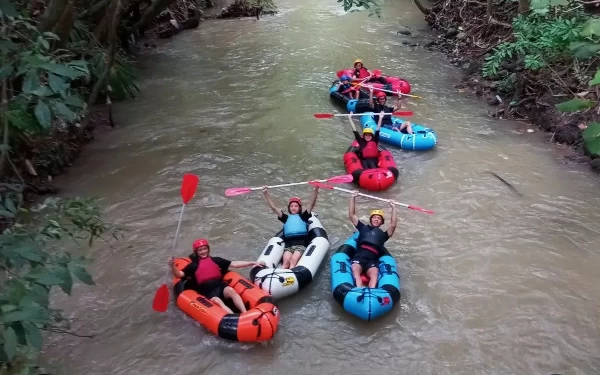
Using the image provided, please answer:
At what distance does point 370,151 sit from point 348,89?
2.56m

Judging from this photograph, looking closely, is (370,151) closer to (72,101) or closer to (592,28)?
(592,28)

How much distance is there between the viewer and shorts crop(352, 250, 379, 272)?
17.3 ft

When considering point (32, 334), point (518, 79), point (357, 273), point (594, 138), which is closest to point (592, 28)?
point (594, 138)

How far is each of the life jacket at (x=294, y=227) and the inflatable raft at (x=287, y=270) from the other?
6 centimetres

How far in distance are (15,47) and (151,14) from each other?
8.61 metres

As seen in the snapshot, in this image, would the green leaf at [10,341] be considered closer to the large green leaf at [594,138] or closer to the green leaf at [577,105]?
the large green leaf at [594,138]

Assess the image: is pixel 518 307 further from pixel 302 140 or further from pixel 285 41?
pixel 285 41

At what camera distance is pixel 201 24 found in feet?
49.5

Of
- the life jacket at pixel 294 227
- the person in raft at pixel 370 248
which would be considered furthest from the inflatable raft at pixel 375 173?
the life jacket at pixel 294 227

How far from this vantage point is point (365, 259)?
5324 mm

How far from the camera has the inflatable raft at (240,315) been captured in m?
4.39

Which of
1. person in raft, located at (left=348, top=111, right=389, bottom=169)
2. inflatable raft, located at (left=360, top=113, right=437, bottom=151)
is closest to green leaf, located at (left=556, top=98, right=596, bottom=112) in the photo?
person in raft, located at (left=348, top=111, right=389, bottom=169)

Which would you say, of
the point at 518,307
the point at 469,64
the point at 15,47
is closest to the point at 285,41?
the point at 469,64

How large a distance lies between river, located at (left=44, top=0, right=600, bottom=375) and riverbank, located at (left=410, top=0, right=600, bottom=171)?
32 centimetres
